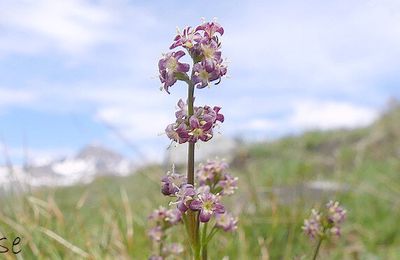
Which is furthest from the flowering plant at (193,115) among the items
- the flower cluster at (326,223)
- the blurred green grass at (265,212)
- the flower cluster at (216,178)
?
the blurred green grass at (265,212)

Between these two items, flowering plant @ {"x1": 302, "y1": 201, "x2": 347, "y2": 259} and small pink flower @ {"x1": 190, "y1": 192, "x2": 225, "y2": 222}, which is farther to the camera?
flowering plant @ {"x1": 302, "y1": 201, "x2": 347, "y2": 259}

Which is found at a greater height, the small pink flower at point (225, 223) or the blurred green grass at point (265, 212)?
the small pink flower at point (225, 223)

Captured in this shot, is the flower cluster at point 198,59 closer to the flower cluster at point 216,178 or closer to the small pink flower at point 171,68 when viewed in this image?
the small pink flower at point 171,68

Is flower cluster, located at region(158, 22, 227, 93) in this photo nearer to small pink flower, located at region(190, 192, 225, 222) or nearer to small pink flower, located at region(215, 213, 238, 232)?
small pink flower, located at region(190, 192, 225, 222)

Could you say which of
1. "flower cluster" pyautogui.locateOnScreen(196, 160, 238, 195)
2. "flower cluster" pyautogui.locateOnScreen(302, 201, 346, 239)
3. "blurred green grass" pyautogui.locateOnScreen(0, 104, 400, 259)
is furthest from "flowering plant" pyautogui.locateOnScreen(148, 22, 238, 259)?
"blurred green grass" pyautogui.locateOnScreen(0, 104, 400, 259)

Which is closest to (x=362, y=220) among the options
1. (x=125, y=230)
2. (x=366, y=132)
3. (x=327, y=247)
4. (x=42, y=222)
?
(x=327, y=247)

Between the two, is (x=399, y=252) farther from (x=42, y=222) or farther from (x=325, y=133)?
(x=325, y=133)

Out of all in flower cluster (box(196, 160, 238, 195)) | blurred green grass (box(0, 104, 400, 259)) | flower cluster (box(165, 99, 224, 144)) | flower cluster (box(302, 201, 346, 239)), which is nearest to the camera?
flower cluster (box(165, 99, 224, 144))
